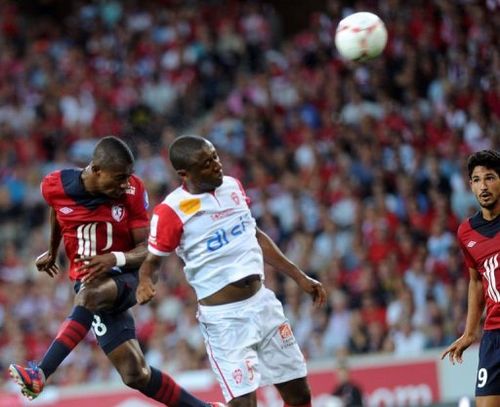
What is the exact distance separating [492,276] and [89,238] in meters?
2.73

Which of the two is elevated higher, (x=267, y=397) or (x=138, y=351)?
(x=138, y=351)

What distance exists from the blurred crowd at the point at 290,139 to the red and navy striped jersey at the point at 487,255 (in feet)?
17.6

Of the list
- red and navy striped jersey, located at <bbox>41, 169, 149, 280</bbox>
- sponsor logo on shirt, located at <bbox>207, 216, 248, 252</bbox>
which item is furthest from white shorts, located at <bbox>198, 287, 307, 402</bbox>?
red and navy striped jersey, located at <bbox>41, 169, 149, 280</bbox>

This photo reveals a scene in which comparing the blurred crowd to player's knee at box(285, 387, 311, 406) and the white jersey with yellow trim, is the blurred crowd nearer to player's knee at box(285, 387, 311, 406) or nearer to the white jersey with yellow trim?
player's knee at box(285, 387, 311, 406)

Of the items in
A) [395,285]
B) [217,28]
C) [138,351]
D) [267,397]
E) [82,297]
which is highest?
[217,28]

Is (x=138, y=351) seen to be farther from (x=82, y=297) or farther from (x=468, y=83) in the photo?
(x=468, y=83)

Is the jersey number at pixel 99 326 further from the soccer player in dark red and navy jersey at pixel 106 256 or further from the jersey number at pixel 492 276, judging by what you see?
the jersey number at pixel 492 276

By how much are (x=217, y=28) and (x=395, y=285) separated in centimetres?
703

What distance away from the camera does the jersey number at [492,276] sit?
22.7 feet

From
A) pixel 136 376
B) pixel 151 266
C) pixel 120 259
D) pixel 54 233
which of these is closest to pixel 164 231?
pixel 151 266

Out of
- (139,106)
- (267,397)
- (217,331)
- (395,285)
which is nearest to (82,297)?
(217,331)

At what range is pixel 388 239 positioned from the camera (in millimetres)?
13641

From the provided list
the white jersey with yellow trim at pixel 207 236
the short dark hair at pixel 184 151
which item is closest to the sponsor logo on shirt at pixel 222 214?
the white jersey with yellow trim at pixel 207 236

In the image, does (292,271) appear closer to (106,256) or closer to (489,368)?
(106,256)
